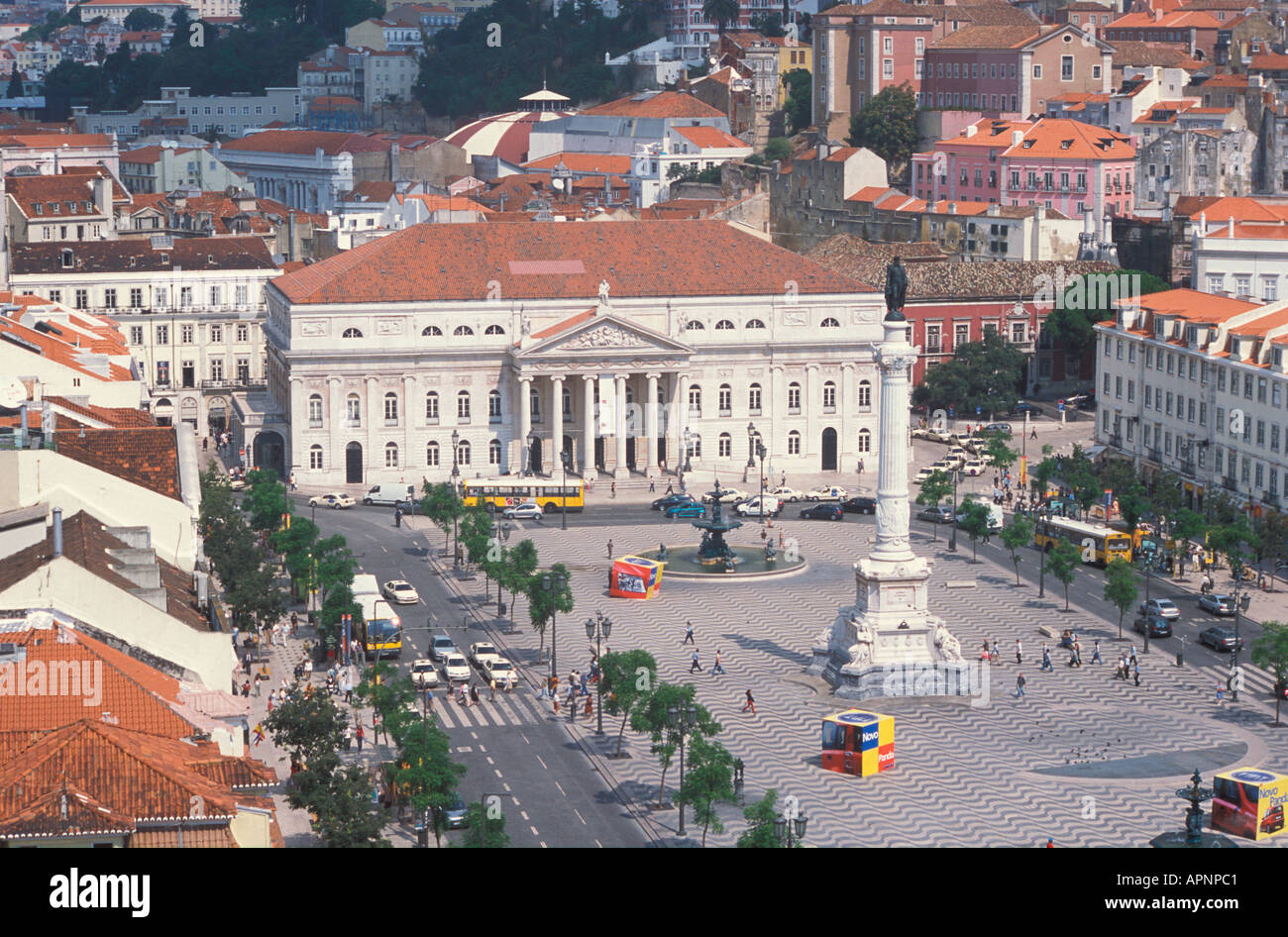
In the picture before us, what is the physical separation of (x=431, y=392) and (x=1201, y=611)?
48508mm

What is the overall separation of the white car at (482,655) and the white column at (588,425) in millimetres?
42393

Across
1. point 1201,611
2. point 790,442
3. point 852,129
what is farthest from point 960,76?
point 1201,611

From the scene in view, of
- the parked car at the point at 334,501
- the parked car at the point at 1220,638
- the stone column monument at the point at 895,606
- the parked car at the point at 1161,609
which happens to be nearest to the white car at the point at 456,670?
the stone column monument at the point at 895,606

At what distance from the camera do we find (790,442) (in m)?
126

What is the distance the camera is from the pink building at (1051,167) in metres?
168

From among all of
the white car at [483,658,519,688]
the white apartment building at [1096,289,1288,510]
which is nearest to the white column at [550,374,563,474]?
the white apartment building at [1096,289,1288,510]

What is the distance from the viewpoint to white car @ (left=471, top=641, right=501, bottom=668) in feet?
255

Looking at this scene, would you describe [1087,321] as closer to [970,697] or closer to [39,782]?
[970,697]

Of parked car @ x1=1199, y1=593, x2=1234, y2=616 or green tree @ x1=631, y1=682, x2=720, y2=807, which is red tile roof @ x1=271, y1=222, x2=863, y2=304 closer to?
parked car @ x1=1199, y1=593, x2=1234, y2=616

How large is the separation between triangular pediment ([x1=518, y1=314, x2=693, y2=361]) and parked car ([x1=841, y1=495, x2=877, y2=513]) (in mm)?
14466

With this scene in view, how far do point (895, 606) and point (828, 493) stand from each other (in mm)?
41577

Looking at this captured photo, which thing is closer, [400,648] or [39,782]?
[39,782]

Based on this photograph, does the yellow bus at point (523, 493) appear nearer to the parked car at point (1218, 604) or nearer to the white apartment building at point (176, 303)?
the white apartment building at point (176, 303)

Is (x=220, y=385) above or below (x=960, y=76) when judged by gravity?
below
